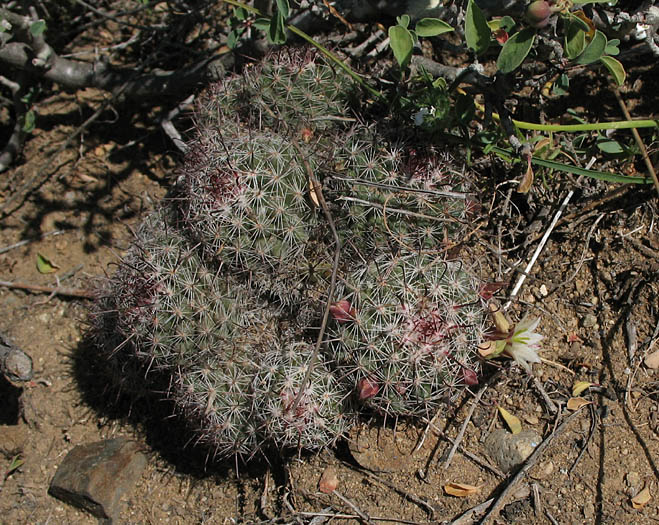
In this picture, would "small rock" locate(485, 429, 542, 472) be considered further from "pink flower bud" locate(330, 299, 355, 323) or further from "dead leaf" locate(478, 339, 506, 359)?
"pink flower bud" locate(330, 299, 355, 323)

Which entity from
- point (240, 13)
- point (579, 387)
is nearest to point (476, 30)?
point (240, 13)

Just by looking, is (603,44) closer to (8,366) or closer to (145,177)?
(145,177)

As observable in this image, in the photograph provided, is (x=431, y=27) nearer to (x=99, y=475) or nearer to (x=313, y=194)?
(x=313, y=194)

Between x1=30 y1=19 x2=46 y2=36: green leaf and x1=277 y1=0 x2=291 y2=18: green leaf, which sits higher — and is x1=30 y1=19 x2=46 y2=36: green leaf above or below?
below

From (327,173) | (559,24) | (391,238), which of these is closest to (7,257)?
(327,173)

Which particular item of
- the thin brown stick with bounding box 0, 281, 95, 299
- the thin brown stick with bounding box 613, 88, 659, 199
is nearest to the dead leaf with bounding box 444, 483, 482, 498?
the thin brown stick with bounding box 613, 88, 659, 199

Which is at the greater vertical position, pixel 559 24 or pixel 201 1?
pixel 559 24
